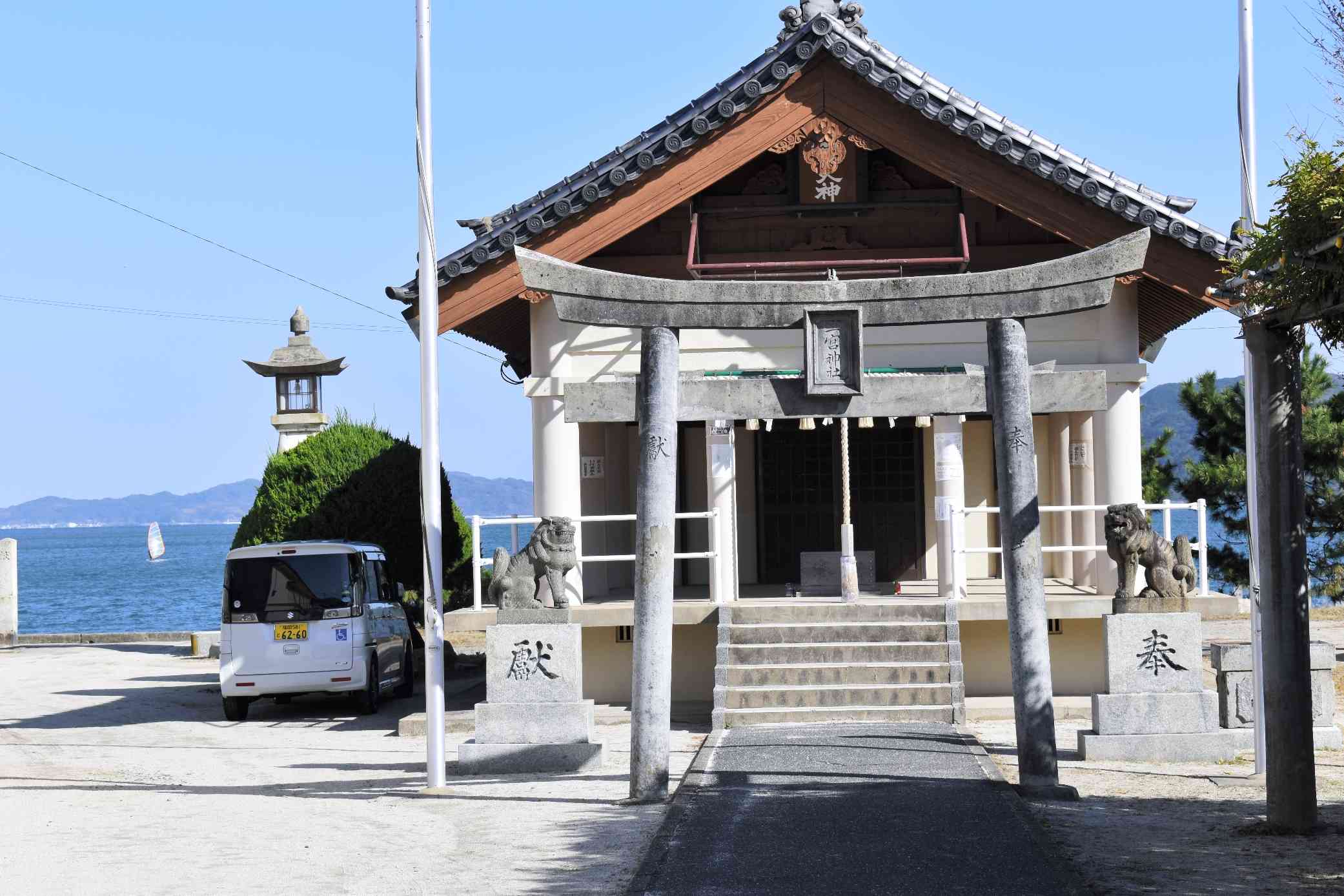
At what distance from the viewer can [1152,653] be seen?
1243 cm

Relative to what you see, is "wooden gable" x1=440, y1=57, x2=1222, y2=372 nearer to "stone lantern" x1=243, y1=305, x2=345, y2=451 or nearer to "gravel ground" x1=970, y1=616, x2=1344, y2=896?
"gravel ground" x1=970, y1=616, x2=1344, y2=896

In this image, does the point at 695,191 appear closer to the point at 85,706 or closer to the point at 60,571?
the point at 85,706

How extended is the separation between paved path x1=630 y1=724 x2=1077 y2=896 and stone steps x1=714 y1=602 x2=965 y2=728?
1115 millimetres

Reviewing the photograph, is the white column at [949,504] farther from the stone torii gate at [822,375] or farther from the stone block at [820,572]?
the stone torii gate at [822,375]

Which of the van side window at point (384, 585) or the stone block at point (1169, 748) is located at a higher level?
the van side window at point (384, 585)

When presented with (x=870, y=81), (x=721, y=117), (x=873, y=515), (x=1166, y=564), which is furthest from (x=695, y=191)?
(x=1166, y=564)

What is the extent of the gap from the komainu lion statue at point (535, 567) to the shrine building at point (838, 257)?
200 centimetres

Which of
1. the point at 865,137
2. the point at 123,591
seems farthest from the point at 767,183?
the point at 123,591

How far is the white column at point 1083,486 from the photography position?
16891mm

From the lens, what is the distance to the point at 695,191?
16.5 m

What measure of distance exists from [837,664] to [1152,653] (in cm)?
333

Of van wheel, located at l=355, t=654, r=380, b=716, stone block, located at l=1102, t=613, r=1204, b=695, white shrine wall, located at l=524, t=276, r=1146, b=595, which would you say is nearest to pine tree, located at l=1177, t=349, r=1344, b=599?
white shrine wall, located at l=524, t=276, r=1146, b=595

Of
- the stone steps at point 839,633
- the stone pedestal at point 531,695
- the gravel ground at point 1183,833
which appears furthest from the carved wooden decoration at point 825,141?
the gravel ground at point 1183,833

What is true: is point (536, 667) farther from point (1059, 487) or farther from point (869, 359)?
point (1059, 487)
